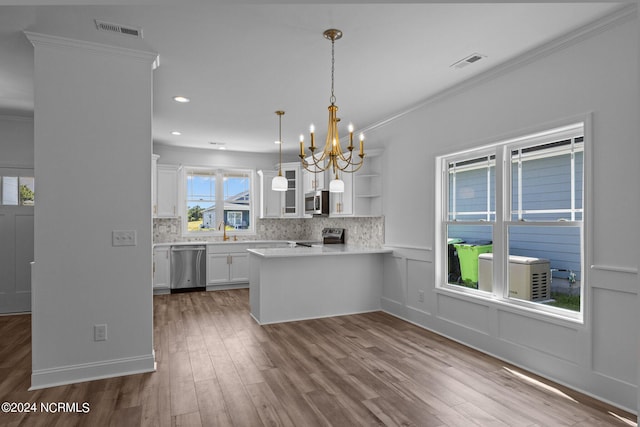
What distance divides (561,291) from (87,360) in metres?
3.90

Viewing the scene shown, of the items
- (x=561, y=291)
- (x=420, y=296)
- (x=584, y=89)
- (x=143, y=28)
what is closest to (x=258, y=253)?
(x=420, y=296)

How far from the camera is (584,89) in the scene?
2.86m

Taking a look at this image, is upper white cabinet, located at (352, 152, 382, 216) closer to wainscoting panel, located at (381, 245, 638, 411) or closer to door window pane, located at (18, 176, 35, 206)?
wainscoting panel, located at (381, 245, 638, 411)

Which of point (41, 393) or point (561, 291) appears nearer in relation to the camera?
point (41, 393)

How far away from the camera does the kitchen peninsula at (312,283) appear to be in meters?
4.62

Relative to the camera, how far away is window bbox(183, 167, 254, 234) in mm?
7391

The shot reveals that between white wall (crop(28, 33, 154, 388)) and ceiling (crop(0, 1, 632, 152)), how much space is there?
29 centimetres

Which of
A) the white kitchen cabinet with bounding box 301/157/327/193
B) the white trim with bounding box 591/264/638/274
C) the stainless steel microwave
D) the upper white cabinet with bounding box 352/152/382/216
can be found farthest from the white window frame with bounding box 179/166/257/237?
the white trim with bounding box 591/264/638/274

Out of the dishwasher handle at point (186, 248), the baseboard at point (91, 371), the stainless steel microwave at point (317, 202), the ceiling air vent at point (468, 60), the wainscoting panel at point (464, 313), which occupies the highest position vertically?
the ceiling air vent at point (468, 60)

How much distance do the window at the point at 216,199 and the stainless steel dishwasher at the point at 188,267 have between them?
687 millimetres

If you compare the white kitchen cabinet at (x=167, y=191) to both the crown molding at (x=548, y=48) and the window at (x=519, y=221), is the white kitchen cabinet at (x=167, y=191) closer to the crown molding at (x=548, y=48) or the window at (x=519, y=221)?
the crown molding at (x=548, y=48)

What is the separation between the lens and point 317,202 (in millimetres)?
6562

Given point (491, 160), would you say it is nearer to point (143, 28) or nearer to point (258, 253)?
point (258, 253)

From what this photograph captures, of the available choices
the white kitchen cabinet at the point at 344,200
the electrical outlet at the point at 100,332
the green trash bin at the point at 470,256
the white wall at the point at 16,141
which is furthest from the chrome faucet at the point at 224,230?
the green trash bin at the point at 470,256
